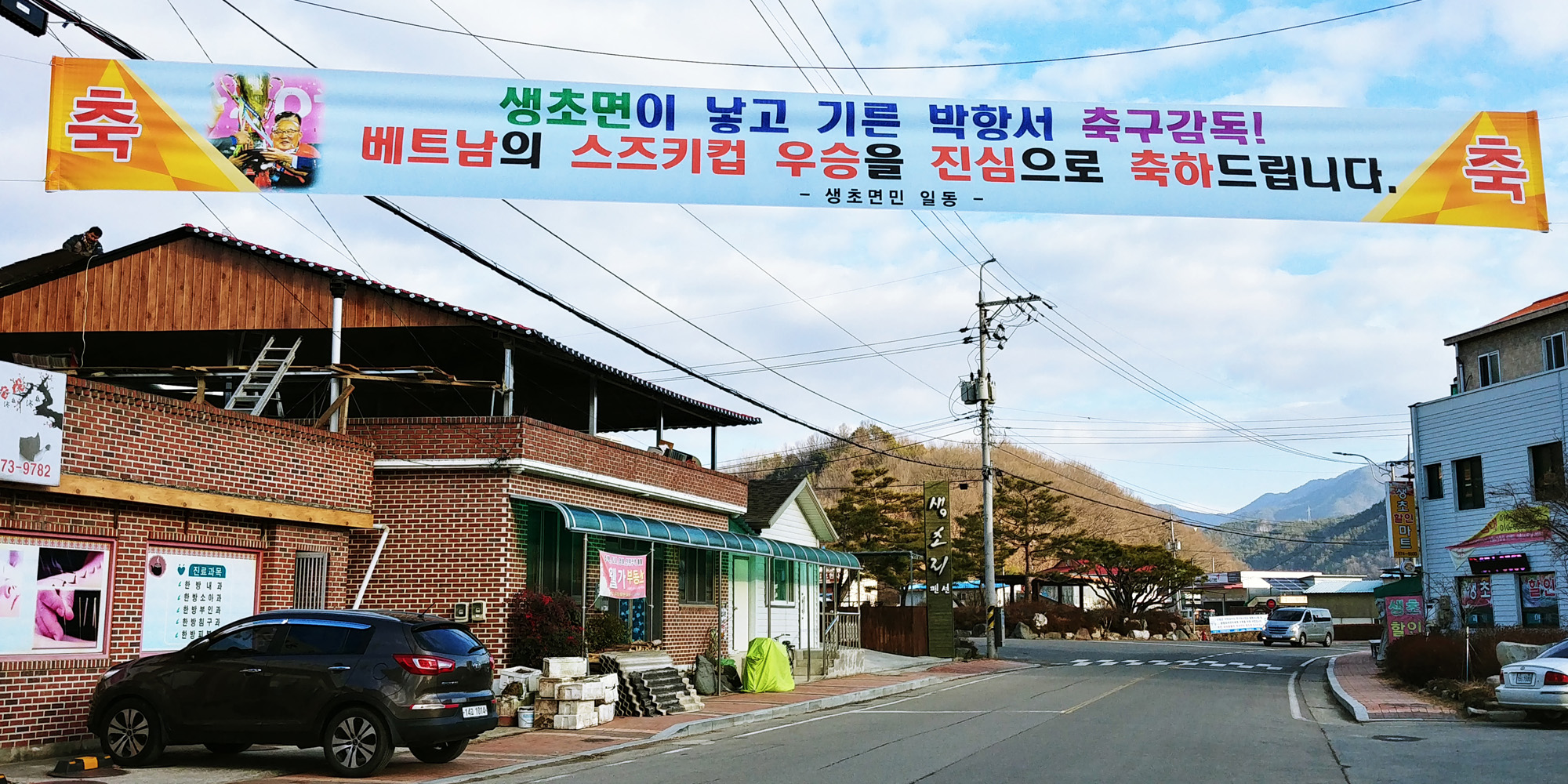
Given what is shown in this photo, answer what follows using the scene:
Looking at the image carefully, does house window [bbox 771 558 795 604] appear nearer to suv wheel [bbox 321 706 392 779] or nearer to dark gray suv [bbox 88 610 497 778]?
dark gray suv [bbox 88 610 497 778]

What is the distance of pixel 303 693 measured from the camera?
12.5m

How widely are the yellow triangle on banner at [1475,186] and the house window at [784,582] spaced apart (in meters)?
23.0

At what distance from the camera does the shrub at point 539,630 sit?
62.5ft

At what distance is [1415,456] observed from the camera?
118ft

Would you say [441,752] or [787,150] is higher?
[787,150]

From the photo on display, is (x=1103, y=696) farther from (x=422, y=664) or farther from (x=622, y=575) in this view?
(x=422, y=664)

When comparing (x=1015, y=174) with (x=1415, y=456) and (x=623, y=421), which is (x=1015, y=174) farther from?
(x=1415, y=456)

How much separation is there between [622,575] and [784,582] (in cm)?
1317

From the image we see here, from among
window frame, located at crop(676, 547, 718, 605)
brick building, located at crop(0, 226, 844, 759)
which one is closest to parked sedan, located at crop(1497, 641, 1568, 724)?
brick building, located at crop(0, 226, 844, 759)

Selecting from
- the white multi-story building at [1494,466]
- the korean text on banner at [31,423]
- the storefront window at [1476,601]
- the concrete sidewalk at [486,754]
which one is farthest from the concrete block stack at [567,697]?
the storefront window at [1476,601]

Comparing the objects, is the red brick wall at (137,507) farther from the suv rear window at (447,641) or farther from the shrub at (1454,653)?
the shrub at (1454,653)

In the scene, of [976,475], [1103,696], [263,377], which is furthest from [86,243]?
[976,475]

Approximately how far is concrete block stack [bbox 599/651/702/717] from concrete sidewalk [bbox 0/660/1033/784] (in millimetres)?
264

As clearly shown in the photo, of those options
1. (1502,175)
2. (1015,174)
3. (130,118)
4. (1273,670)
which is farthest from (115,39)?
(1273,670)
